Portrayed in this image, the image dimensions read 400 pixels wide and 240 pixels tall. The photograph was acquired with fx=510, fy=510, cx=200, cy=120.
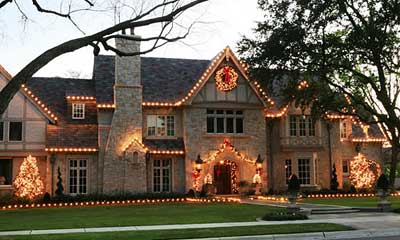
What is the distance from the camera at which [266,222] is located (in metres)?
17.3

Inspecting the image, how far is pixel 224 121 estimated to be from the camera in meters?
33.1

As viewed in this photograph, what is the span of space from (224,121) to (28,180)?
1254cm

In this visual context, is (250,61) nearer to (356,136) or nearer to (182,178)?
(182,178)

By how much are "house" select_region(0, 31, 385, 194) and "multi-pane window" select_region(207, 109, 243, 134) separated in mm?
65

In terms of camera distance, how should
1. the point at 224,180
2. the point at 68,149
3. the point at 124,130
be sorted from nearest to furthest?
1. the point at 68,149
2. the point at 124,130
3. the point at 224,180

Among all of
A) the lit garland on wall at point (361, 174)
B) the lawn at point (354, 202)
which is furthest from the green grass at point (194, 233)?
the lit garland on wall at point (361, 174)

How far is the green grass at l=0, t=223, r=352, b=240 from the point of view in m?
13.7

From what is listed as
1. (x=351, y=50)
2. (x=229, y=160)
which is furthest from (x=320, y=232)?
(x=229, y=160)

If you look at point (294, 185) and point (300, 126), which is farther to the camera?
point (300, 126)

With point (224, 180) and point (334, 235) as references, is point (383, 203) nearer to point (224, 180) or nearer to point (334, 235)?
point (334, 235)

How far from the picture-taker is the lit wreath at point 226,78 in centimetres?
3241

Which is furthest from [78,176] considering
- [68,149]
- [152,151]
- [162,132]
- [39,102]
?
[162,132]

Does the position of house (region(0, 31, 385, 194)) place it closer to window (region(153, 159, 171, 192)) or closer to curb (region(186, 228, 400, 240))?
window (region(153, 159, 171, 192))

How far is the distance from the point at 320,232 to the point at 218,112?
19049 millimetres
